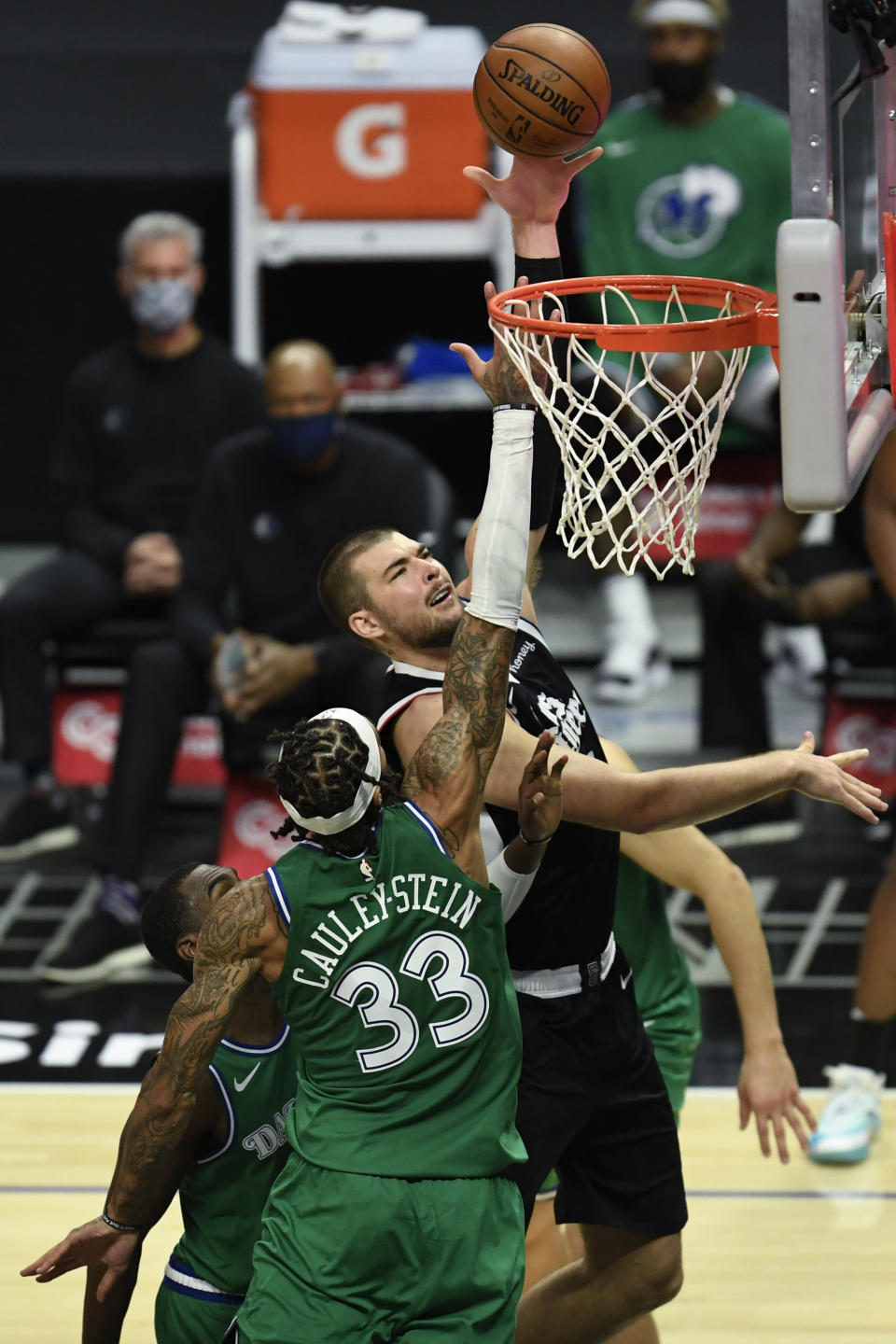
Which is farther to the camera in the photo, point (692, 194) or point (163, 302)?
point (692, 194)

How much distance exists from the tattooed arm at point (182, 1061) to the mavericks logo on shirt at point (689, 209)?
5846 mm

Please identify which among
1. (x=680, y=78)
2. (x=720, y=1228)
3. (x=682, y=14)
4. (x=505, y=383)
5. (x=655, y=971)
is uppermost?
(x=682, y=14)

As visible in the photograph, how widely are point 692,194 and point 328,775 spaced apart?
5876mm

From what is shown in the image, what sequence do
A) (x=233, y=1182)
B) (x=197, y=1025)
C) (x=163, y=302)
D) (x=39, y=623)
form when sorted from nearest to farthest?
(x=197, y=1025), (x=233, y=1182), (x=39, y=623), (x=163, y=302)

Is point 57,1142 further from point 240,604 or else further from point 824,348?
point 824,348

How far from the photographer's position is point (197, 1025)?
9.91 feet

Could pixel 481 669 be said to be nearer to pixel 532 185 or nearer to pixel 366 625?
pixel 366 625

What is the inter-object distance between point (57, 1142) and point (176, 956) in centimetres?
197

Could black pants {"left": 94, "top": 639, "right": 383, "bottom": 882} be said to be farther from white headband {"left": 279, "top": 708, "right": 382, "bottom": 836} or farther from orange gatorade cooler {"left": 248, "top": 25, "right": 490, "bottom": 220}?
white headband {"left": 279, "top": 708, "right": 382, "bottom": 836}

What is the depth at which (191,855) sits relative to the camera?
7309 millimetres

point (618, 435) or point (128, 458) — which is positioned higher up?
point (618, 435)

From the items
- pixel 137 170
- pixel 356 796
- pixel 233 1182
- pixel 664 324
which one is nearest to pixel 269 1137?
pixel 233 1182

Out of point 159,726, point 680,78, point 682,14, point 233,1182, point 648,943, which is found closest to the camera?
point 233,1182

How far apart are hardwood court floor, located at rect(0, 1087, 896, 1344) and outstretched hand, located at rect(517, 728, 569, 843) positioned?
1.61 meters
